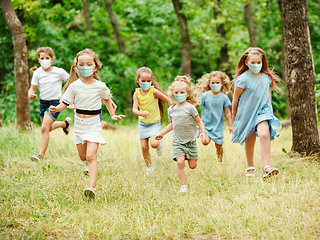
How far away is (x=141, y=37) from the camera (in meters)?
16.4

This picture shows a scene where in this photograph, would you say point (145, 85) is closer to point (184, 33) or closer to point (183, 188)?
point (183, 188)

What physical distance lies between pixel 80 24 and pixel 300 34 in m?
14.3

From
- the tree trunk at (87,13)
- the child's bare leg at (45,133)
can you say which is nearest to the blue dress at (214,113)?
the child's bare leg at (45,133)

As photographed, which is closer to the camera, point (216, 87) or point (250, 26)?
point (216, 87)

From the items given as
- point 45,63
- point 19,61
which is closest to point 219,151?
point 45,63

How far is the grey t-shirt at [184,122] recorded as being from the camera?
190 inches

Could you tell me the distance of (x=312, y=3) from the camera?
1440 centimetres

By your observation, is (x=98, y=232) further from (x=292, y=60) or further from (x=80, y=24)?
(x=80, y=24)

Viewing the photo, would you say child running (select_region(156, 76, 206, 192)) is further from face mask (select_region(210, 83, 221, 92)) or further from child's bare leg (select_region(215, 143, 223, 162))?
child's bare leg (select_region(215, 143, 223, 162))

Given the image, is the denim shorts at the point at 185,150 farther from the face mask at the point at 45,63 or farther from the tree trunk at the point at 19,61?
the tree trunk at the point at 19,61

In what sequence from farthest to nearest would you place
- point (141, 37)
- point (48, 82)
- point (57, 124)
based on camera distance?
point (141, 37) → point (57, 124) → point (48, 82)

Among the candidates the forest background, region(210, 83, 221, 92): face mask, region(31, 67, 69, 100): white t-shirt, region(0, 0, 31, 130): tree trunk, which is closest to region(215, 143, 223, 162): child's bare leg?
region(210, 83, 221, 92): face mask

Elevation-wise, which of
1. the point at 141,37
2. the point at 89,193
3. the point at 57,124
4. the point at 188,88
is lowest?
the point at 89,193

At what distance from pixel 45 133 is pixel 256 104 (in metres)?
3.82
